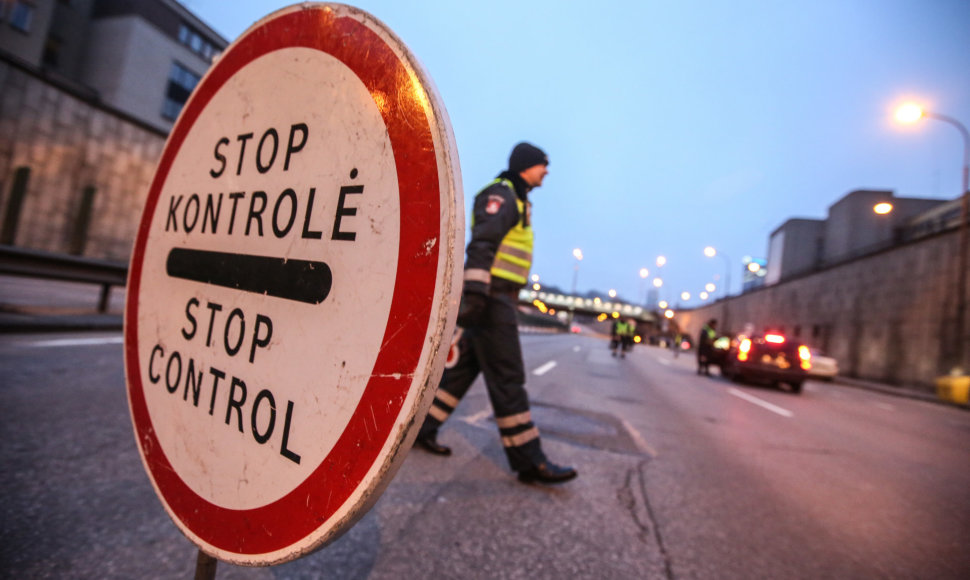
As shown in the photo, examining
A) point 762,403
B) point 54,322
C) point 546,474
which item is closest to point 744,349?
point 762,403

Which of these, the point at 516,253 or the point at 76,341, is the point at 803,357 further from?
the point at 76,341

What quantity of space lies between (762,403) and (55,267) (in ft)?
35.8

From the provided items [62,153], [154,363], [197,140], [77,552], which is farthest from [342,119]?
[62,153]

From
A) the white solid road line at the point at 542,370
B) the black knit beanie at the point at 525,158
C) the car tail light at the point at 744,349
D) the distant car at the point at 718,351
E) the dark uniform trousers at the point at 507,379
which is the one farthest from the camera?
the distant car at the point at 718,351

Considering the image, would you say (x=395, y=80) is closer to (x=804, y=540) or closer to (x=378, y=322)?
(x=378, y=322)

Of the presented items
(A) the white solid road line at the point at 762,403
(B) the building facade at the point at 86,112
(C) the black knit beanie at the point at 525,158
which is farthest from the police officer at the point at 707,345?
(B) the building facade at the point at 86,112

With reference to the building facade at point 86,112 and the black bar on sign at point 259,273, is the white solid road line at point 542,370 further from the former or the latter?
the building facade at point 86,112

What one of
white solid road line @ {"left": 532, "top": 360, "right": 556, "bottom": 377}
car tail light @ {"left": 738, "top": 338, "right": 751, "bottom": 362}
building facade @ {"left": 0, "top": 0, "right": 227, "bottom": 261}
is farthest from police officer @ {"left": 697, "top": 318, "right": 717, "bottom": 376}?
building facade @ {"left": 0, "top": 0, "right": 227, "bottom": 261}

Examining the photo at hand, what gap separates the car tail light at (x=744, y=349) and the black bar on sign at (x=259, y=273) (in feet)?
41.9

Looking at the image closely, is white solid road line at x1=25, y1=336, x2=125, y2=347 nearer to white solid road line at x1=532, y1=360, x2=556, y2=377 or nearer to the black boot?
the black boot

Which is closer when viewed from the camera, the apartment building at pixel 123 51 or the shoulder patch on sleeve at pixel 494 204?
the shoulder patch on sleeve at pixel 494 204

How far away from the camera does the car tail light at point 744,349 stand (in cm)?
1170

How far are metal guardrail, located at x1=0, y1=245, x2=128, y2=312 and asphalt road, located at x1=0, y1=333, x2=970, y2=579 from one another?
1794 mm

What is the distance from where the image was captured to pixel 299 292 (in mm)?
752
